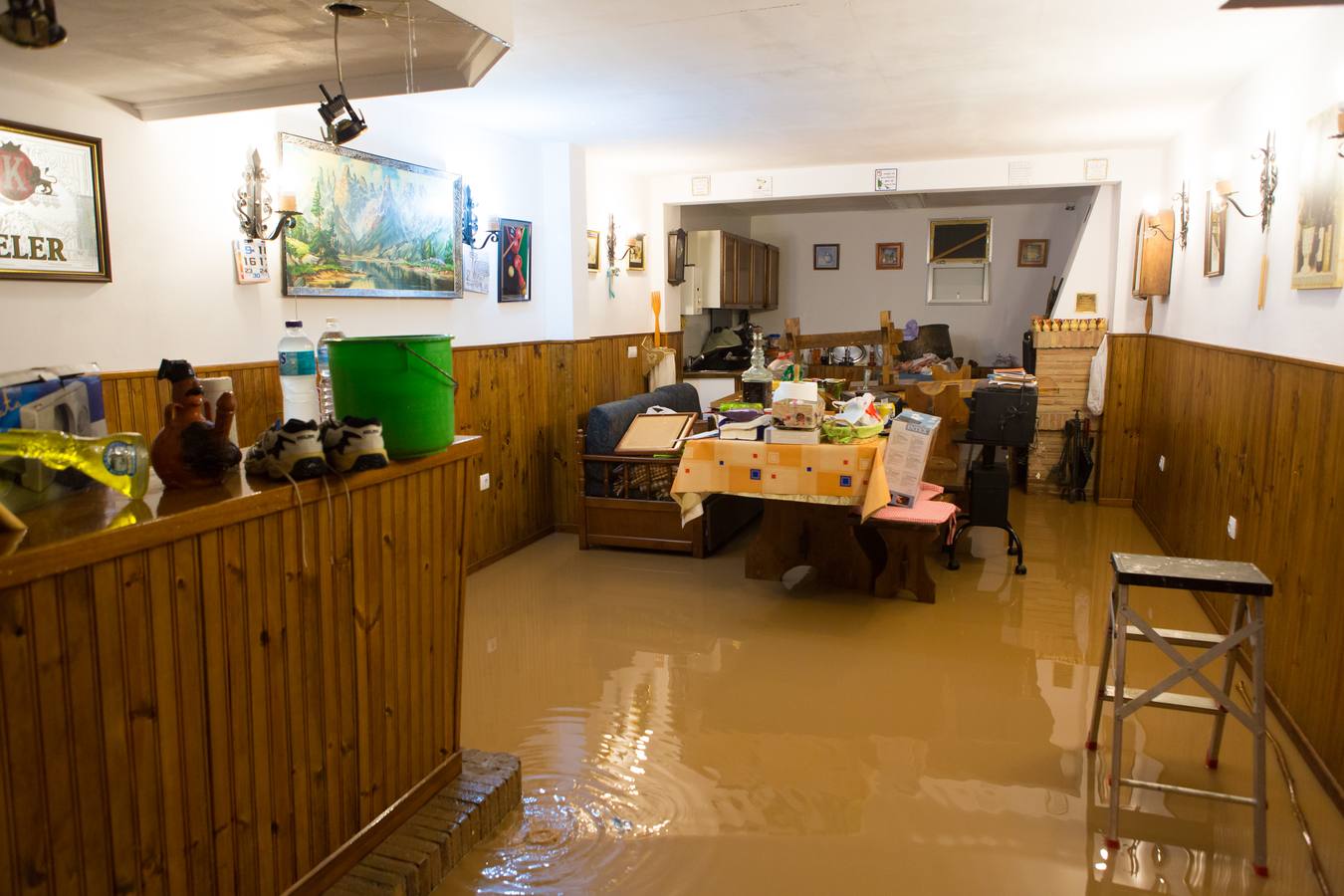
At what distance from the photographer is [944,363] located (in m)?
9.07

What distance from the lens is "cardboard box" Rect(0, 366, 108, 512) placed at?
168cm

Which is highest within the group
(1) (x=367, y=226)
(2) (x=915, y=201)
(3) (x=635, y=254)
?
(2) (x=915, y=201)

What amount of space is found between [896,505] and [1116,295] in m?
A: 3.62

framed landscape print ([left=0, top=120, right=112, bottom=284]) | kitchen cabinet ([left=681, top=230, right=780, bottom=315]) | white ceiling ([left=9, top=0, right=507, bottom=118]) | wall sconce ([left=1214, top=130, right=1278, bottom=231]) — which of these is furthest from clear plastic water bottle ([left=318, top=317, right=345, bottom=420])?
kitchen cabinet ([left=681, top=230, right=780, bottom=315])

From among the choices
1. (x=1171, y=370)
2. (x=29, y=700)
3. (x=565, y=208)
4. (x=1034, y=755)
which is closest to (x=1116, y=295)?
(x=1171, y=370)

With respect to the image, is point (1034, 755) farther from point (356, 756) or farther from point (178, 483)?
point (178, 483)

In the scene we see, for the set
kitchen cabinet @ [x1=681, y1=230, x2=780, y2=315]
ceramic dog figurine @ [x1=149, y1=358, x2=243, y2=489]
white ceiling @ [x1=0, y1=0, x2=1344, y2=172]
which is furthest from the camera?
kitchen cabinet @ [x1=681, y1=230, x2=780, y2=315]

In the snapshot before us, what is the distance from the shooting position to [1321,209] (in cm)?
325

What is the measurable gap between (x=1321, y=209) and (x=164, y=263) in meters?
4.32

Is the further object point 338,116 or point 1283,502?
point 1283,502

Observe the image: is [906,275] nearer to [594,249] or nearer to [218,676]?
[594,249]

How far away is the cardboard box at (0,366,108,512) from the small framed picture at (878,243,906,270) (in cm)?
995

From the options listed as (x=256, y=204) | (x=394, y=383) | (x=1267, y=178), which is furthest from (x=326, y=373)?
(x=1267, y=178)

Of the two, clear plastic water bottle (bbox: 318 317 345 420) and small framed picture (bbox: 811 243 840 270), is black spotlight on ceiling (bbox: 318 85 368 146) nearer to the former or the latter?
clear plastic water bottle (bbox: 318 317 345 420)
